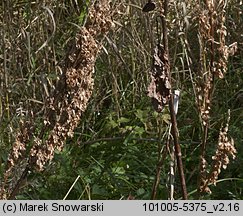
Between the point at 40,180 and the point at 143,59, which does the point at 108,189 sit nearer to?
the point at 40,180

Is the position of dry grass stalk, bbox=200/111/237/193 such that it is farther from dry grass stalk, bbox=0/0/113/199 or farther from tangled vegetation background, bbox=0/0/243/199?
tangled vegetation background, bbox=0/0/243/199

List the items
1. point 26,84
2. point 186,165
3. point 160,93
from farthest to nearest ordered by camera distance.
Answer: point 26,84
point 186,165
point 160,93

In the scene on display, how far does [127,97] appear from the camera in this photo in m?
3.51

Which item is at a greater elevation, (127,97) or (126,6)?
(126,6)

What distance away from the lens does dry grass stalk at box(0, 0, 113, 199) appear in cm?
187

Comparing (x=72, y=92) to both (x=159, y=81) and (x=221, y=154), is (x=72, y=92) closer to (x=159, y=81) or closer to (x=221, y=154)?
(x=159, y=81)

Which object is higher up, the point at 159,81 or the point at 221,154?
the point at 159,81

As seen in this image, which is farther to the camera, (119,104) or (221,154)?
(119,104)

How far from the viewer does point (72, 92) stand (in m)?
1.91

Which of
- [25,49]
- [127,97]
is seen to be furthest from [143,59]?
[25,49]

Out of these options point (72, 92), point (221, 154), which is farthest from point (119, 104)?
point (221, 154)

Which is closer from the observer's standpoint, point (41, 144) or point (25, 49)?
point (41, 144)

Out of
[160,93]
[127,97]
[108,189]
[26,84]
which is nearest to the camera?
[160,93]

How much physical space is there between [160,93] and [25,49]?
1.71 m
